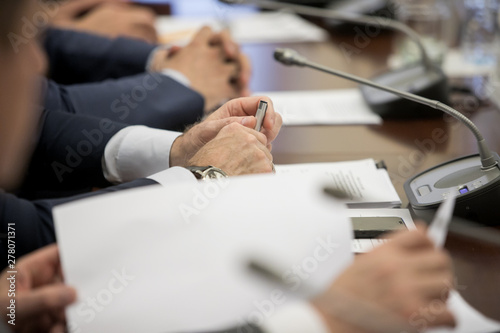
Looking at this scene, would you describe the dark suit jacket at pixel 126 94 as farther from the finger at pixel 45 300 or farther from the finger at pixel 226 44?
the finger at pixel 45 300

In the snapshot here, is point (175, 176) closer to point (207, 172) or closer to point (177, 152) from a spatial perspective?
point (207, 172)

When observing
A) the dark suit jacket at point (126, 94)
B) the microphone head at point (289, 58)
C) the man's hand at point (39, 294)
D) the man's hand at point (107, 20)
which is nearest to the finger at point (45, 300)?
the man's hand at point (39, 294)

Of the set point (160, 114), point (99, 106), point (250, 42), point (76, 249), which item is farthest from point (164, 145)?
point (250, 42)

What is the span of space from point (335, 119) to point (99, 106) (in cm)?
49

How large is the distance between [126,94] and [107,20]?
721 millimetres

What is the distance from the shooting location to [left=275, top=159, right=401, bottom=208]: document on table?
35.5 inches

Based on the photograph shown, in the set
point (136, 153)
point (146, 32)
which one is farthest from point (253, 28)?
point (136, 153)

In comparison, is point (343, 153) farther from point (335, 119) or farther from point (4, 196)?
point (4, 196)

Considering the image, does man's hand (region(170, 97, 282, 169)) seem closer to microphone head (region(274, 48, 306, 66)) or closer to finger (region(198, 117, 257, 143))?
finger (region(198, 117, 257, 143))

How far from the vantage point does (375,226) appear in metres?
0.82

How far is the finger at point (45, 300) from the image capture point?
553 mm

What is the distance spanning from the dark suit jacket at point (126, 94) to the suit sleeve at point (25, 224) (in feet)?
1.02

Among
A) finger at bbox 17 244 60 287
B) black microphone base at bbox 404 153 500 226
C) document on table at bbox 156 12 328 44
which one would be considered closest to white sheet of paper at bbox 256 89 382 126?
black microphone base at bbox 404 153 500 226

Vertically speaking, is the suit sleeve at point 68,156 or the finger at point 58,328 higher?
the finger at point 58,328
